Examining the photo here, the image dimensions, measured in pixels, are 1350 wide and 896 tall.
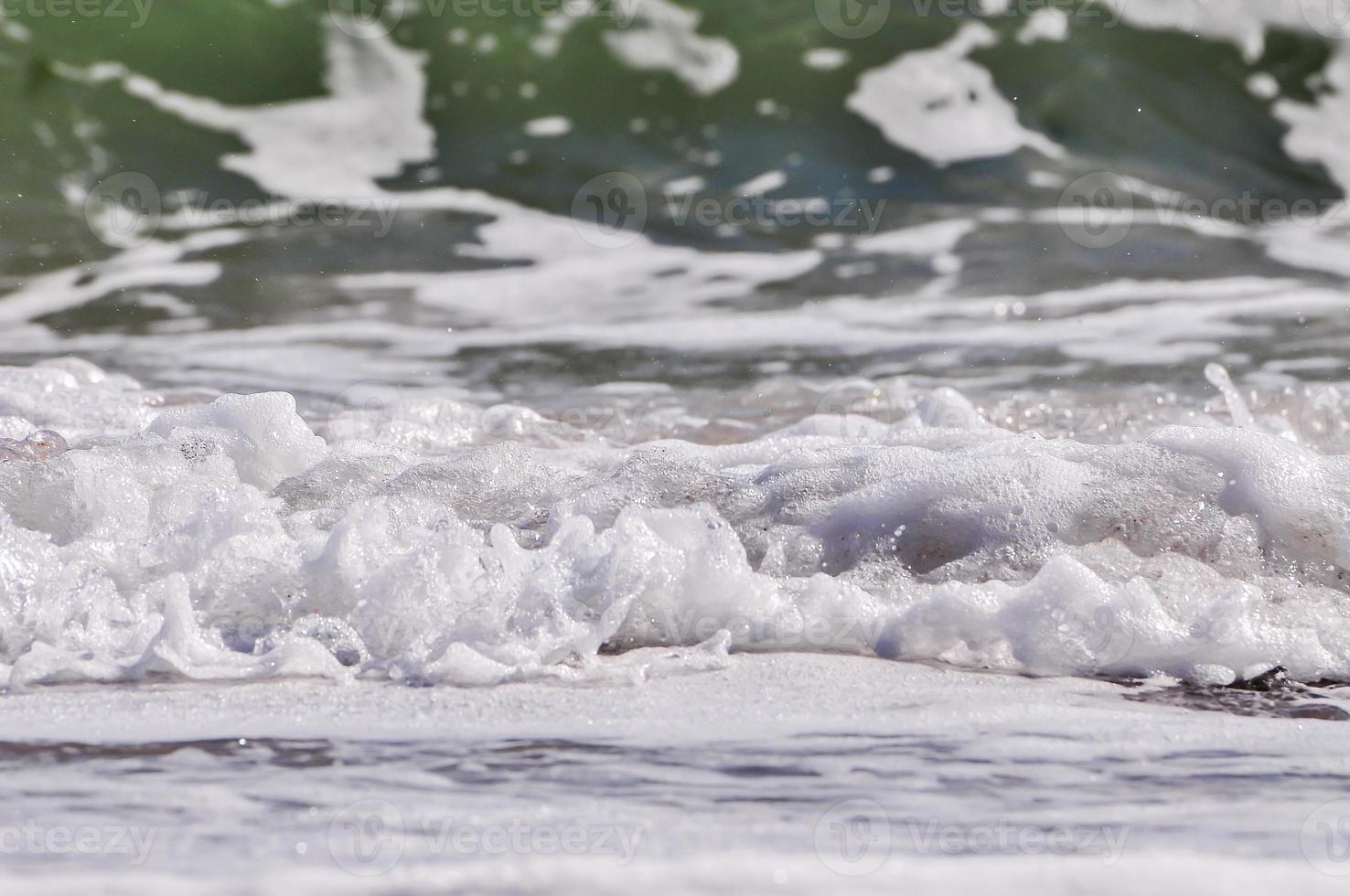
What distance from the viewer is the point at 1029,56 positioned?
965 centimetres

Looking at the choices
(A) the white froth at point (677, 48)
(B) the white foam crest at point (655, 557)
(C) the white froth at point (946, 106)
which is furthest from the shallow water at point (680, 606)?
(A) the white froth at point (677, 48)

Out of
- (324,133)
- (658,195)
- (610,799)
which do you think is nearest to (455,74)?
(324,133)

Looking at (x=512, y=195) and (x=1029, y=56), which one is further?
(x=1029, y=56)

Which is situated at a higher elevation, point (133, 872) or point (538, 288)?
point (538, 288)

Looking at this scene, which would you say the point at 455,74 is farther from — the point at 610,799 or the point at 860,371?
the point at 610,799

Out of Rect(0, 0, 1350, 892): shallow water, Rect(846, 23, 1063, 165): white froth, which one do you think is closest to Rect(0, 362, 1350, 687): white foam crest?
Rect(0, 0, 1350, 892): shallow water

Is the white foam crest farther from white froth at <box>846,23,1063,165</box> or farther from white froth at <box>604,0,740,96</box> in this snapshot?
white froth at <box>604,0,740,96</box>

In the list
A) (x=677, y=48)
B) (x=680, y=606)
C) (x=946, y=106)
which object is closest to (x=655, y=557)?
(x=680, y=606)

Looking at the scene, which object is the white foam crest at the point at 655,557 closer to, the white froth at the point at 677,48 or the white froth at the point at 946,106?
the white froth at the point at 946,106

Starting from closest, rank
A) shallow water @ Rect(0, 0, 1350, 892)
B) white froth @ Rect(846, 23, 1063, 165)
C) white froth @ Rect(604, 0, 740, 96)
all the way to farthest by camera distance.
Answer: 1. shallow water @ Rect(0, 0, 1350, 892)
2. white froth @ Rect(846, 23, 1063, 165)
3. white froth @ Rect(604, 0, 740, 96)

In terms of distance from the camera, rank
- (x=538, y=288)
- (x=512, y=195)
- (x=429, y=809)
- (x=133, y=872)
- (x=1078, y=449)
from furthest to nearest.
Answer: (x=512, y=195), (x=538, y=288), (x=1078, y=449), (x=429, y=809), (x=133, y=872)

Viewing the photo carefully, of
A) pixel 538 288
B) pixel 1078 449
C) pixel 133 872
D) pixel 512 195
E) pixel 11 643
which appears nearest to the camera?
pixel 133 872

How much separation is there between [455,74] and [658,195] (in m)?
2.08

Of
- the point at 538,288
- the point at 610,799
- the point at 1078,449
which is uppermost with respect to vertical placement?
the point at 538,288
